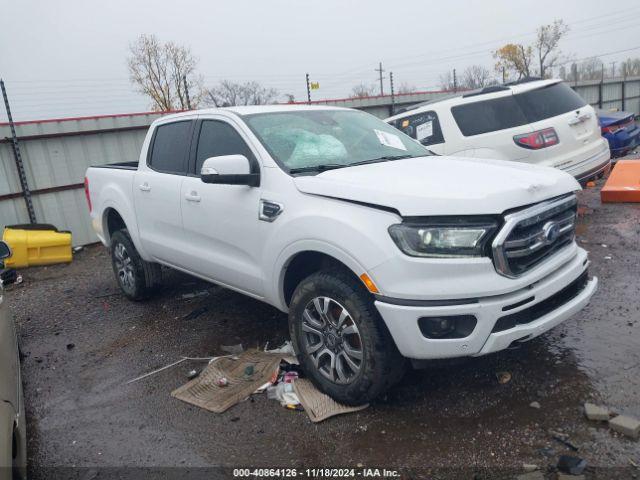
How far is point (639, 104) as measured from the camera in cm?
2731

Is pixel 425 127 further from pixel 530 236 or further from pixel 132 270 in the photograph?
pixel 530 236

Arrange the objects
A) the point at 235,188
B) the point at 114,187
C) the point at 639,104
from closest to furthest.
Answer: the point at 235,188, the point at 114,187, the point at 639,104

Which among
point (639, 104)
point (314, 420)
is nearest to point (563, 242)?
point (314, 420)

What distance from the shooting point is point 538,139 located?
21.1 ft

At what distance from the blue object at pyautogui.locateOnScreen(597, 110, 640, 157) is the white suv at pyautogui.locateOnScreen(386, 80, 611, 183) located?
5614 mm

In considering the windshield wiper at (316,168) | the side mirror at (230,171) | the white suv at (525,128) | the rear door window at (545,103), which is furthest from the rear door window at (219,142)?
the rear door window at (545,103)

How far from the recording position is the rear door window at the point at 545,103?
660 cm

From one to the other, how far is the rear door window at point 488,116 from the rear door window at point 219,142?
12.4 feet

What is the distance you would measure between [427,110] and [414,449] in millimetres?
5433

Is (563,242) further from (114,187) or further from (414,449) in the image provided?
(114,187)

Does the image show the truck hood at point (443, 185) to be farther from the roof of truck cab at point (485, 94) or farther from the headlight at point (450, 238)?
the roof of truck cab at point (485, 94)

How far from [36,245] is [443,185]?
7.43 meters

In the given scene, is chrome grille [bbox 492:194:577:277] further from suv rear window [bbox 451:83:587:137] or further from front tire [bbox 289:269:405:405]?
suv rear window [bbox 451:83:587:137]

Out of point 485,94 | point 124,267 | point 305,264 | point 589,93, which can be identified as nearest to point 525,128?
point 485,94
